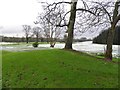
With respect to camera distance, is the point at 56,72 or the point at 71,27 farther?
the point at 71,27

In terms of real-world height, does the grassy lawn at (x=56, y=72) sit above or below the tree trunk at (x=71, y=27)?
below

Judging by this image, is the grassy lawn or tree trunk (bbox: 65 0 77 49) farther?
tree trunk (bbox: 65 0 77 49)

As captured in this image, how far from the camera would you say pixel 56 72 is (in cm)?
867

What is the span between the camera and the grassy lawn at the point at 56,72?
787 centimetres

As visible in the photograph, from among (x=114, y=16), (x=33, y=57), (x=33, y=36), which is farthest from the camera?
(x=33, y=36)

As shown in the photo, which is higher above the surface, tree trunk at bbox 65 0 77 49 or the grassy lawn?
tree trunk at bbox 65 0 77 49

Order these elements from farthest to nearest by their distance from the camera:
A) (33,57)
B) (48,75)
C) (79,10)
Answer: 1. (79,10)
2. (33,57)
3. (48,75)

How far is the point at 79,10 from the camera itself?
555 inches

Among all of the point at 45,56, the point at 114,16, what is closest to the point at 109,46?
the point at 114,16

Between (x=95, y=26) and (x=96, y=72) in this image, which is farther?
(x=95, y=26)

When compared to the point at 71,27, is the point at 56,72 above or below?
below

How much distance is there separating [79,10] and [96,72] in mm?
6301

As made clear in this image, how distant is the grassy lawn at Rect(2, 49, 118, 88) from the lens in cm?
787

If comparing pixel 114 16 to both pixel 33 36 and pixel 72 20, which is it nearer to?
pixel 72 20
